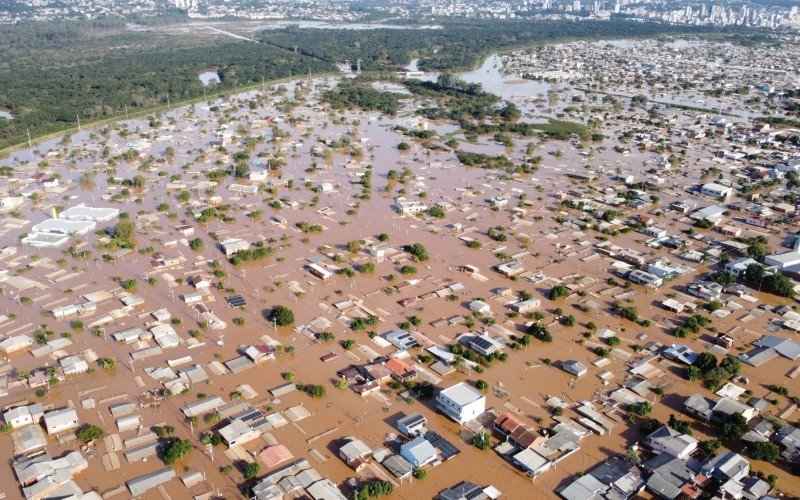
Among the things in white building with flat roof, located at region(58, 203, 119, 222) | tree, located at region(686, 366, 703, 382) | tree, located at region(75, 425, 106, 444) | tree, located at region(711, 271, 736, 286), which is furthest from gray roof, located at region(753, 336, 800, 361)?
white building with flat roof, located at region(58, 203, 119, 222)

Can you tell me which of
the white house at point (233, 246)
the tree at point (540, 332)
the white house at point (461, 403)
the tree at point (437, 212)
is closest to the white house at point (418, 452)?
the white house at point (461, 403)

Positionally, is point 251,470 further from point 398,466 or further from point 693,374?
point 693,374

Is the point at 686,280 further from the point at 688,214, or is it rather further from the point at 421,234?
the point at 421,234

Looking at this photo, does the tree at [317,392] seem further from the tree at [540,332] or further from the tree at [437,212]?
the tree at [437,212]

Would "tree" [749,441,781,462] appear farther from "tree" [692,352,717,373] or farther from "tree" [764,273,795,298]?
"tree" [764,273,795,298]

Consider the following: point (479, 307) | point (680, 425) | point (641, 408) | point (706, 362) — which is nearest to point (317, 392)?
point (479, 307)
